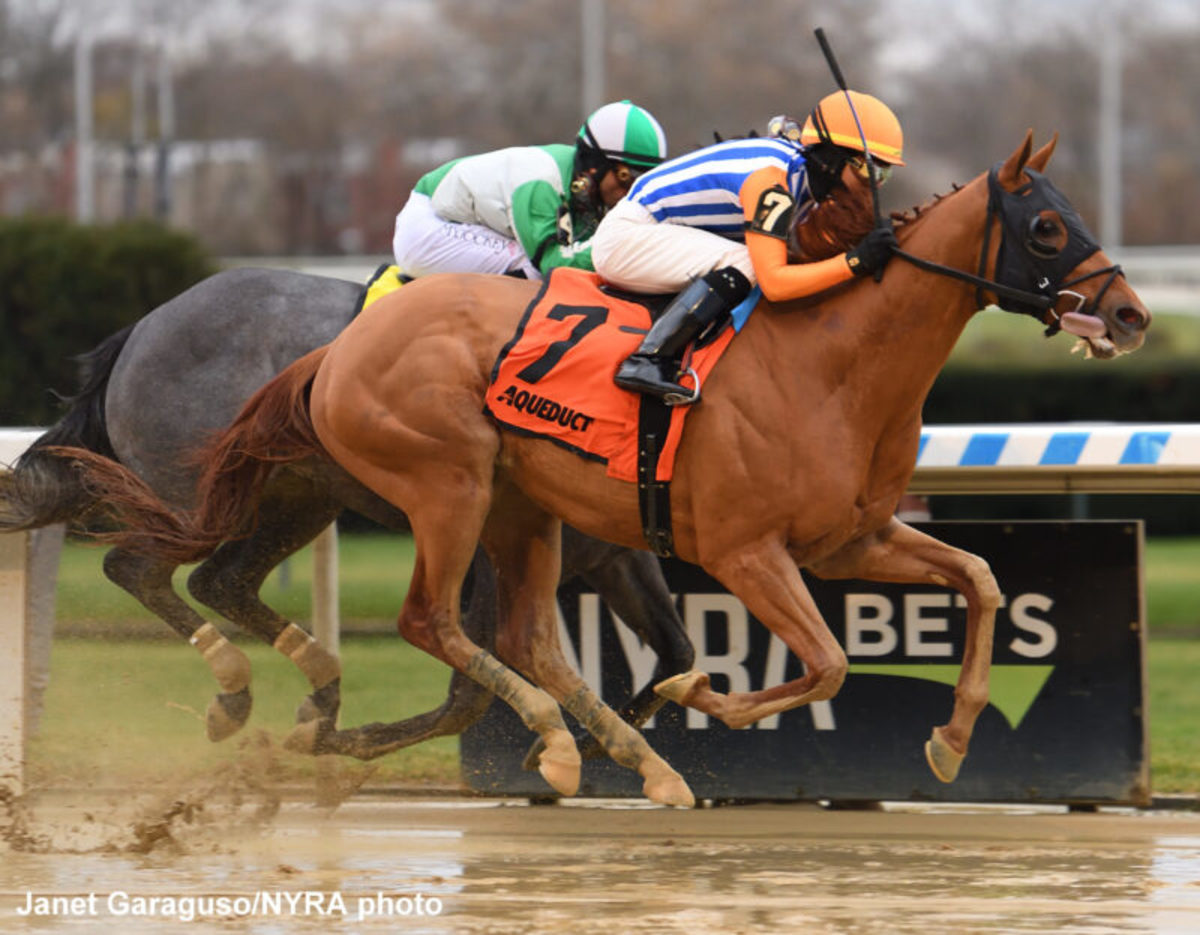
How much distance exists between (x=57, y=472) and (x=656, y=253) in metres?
1.82

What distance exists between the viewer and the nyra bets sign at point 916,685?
573 centimetres

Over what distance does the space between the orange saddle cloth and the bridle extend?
0.66m

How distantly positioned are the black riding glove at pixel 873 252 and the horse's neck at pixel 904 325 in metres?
0.03

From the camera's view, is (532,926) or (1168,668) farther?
(1168,668)

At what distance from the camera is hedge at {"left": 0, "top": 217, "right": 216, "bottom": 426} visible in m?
14.6

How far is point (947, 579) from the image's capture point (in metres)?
4.92

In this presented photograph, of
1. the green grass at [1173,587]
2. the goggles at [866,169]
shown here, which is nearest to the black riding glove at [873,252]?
the goggles at [866,169]

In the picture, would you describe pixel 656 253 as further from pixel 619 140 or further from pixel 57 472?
pixel 57 472

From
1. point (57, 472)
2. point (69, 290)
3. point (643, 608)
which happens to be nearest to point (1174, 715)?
point (643, 608)

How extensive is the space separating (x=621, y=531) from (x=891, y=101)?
29513mm

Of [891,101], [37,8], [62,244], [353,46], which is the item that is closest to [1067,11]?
[891,101]

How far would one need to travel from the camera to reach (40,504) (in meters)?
5.52

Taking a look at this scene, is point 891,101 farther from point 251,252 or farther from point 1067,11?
point 251,252

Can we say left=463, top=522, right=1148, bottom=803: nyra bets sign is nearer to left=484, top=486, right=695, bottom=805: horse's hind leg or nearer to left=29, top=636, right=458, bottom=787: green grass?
left=484, top=486, right=695, bottom=805: horse's hind leg
